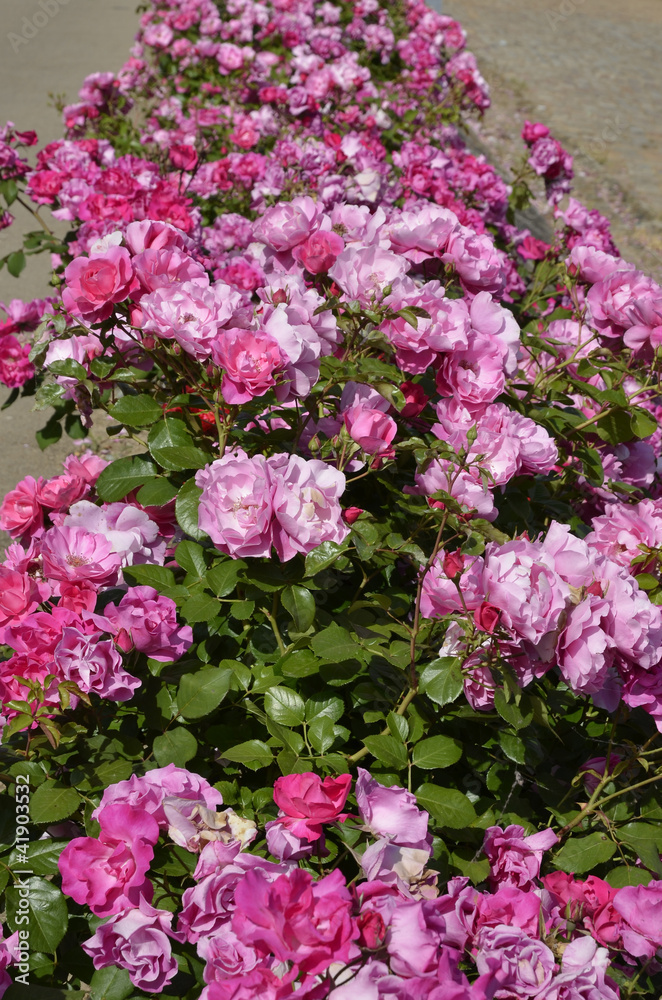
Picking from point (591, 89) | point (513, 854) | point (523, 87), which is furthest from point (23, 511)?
point (591, 89)

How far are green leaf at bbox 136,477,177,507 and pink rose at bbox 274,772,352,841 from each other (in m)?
0.62

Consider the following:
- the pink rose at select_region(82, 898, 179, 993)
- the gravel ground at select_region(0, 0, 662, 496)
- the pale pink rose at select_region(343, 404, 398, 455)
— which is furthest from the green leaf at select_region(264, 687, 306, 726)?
the gravel ground at select_region(0, 0, 662, 496)

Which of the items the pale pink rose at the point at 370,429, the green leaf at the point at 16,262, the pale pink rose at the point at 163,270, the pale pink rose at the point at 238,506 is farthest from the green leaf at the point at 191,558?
the green leaf at the point at 16,262

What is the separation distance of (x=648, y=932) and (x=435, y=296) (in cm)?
107

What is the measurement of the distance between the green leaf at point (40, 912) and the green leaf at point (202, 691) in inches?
12.0

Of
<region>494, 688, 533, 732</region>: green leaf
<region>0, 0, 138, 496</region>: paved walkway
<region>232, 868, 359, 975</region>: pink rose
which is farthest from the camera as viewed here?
<region>0, 0, 138, 496</region>: paved walkway

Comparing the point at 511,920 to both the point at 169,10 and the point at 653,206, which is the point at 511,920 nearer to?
the point at 169,10

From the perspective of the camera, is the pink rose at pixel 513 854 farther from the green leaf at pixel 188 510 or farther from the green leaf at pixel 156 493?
the green leaf at pixel 156 493

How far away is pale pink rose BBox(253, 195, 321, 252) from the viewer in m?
1.53

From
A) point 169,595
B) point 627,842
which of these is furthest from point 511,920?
point 169,595

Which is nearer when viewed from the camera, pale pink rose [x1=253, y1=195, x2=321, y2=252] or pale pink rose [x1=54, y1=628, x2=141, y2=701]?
pale pink rose [x1=54, y1=628, x2=141, y2=701]

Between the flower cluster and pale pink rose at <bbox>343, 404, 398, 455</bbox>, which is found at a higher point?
pale pink rose at <bbox>343, 404, 398, 455</bbox>

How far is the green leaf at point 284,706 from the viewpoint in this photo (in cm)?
119

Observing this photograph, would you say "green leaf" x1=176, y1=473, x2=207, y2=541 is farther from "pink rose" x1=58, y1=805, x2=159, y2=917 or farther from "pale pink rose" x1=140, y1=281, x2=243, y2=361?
"pink rose" x1=58, y1=805, x2=159, y2=917
